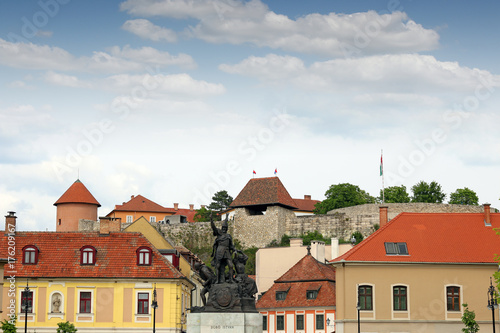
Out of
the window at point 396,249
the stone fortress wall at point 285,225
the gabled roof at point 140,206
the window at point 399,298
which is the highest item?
the gabled roof at point 140,206

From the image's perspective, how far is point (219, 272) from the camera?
32688mm

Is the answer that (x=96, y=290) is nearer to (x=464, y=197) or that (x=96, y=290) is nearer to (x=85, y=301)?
(x=85, y=301)

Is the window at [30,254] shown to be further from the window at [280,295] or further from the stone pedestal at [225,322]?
the stone pedestal at [225,322]

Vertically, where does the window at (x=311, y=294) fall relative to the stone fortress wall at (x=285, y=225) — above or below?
below

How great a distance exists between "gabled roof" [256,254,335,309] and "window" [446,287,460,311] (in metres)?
10.7

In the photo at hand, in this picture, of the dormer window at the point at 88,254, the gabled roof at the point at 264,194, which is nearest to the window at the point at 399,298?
the dormer window at the point at 88,254

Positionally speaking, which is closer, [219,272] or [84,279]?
[219,272]

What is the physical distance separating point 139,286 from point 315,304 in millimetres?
15898

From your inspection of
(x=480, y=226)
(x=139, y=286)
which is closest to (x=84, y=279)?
(x=139, y=286)

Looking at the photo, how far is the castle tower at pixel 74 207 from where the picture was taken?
4311 inches

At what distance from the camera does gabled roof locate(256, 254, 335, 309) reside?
64.5 m

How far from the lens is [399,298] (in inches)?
2151

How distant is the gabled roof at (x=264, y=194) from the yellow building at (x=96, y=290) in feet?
175

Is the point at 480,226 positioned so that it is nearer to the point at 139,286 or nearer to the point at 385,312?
the point at 385,312
